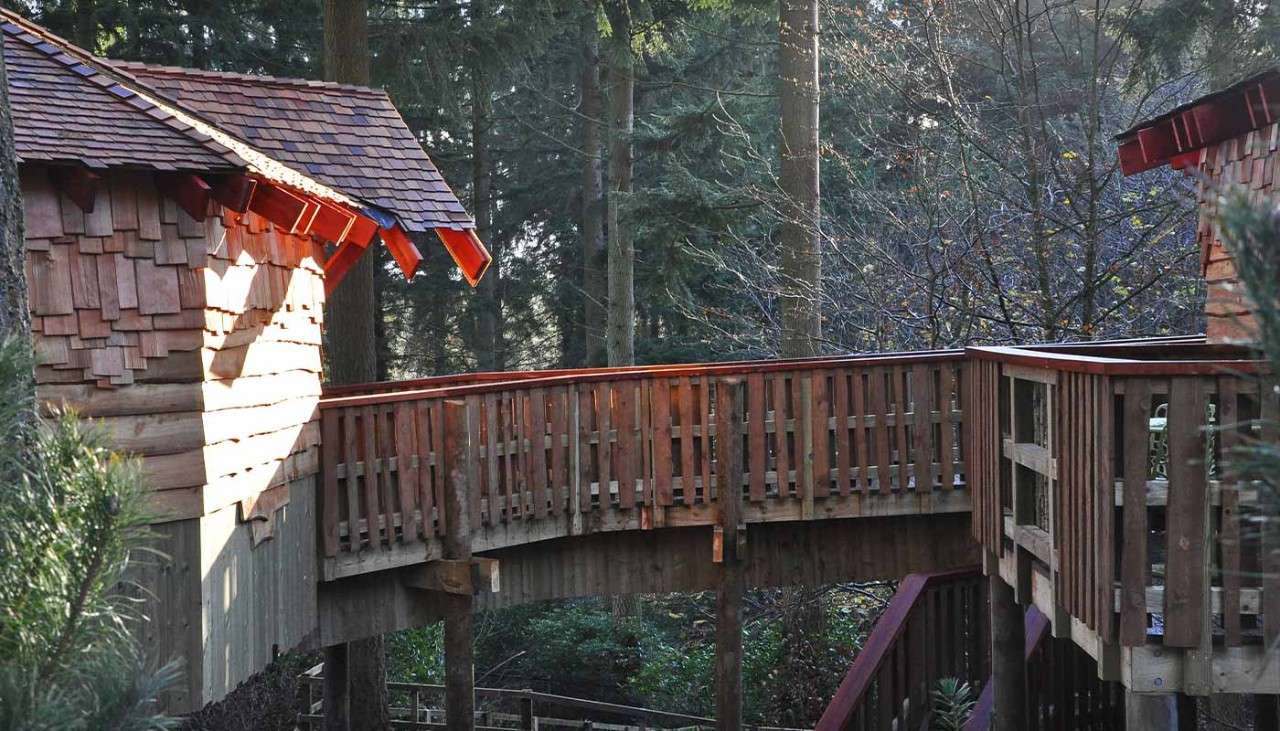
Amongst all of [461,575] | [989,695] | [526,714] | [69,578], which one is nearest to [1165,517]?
[989,695]

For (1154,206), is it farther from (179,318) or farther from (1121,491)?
(179,318)

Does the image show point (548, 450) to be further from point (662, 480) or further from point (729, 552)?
point (729, 552)

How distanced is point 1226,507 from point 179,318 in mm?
5239

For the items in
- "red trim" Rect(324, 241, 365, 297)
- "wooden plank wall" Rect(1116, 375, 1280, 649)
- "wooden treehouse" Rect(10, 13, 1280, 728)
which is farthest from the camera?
"red trim" Rect(324, 241, 365, 297)

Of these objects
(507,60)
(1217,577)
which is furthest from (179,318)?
(507,60)

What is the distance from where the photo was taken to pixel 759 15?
52.2 feet

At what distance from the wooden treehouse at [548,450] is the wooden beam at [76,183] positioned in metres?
0.02

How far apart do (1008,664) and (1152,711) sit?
224 centimetres

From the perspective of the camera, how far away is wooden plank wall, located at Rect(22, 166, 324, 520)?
6.30 m

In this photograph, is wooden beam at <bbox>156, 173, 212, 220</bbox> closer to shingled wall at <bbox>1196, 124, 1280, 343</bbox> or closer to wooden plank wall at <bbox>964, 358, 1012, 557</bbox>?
wooden plank wall at <bbox>964, 358, 1012, 557</bbox>

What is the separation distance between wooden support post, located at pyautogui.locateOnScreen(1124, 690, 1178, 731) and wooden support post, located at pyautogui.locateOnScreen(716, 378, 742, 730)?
400cm

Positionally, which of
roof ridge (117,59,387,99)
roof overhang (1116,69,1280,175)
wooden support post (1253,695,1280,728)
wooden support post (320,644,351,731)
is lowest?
wooden support post (320,644,351,731)

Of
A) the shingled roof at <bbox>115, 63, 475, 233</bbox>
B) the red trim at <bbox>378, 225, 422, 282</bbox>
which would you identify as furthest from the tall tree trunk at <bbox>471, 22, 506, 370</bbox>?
the red trim at <bbox>378, 225, 422, 282</bbox>

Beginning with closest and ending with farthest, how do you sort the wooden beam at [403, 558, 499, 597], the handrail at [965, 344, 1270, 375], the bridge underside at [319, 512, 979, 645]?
the handrail at [965, 344, 1270, 375] < the wooden beam at [403, 558, 499, 597] < the bridge underside at [319, 512, 979, 645]
